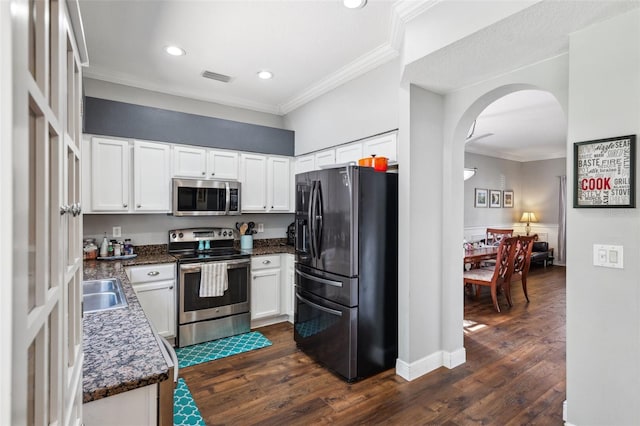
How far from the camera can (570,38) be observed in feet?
6.35

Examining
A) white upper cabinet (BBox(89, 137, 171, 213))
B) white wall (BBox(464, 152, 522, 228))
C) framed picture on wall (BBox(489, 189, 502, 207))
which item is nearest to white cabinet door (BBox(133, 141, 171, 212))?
white upper cabinet (BBox(89, 137, 171, 213))

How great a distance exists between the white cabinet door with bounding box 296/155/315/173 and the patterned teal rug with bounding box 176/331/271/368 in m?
2.06

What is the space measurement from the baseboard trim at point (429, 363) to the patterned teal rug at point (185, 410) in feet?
5.12

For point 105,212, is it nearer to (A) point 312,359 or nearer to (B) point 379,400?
(A) point 312,359

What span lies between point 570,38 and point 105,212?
3979mm

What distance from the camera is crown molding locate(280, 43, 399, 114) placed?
2959mm

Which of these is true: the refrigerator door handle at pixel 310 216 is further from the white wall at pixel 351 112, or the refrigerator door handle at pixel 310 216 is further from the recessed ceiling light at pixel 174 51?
the recessed ceiling light at pixel 174 51

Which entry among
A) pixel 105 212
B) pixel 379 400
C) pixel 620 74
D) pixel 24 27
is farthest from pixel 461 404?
pixel 105 212

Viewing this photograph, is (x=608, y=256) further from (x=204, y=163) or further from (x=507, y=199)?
(x=507, y=199)

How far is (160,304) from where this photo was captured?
3.23m

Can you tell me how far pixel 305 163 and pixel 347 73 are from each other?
1255 millimetres

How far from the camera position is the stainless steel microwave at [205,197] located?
3.57 meters

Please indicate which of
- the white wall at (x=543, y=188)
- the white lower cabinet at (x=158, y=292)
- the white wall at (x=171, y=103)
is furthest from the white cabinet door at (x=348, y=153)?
the white wall at (x=543, y=188)

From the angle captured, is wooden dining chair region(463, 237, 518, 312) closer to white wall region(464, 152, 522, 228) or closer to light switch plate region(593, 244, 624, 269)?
white wall region(464, 152, 522, 228)
